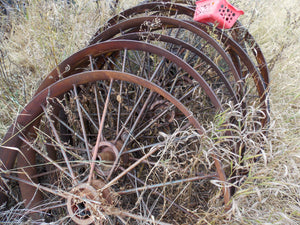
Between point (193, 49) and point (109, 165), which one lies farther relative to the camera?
point (193, 49)

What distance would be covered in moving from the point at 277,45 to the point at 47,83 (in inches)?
125

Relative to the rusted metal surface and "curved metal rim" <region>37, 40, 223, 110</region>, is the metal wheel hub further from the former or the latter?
"curved metal rim" <region>37, 40, 223, 110</region>

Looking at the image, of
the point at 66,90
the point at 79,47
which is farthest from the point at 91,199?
the point at 79,47

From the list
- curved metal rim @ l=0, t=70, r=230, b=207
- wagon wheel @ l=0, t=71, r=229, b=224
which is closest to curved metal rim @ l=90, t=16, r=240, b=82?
wagon wheel @ l=0, t=71, r=229, b=224

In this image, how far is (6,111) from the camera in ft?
8.71

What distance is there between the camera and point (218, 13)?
2297 mm

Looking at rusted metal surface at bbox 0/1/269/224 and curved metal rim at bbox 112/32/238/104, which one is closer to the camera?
rusted metal surface at bbox 0/1/269/224

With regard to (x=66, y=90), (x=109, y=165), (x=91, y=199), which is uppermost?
(x=66, y=90)

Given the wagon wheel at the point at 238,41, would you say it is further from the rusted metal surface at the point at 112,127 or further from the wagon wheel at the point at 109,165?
the wagon wheel at the point at 109,165

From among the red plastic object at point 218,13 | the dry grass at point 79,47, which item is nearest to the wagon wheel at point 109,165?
the dry grass at point 79,47

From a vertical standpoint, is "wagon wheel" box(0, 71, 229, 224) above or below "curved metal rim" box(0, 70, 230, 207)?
below

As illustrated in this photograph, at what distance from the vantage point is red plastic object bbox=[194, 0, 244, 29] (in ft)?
7.50

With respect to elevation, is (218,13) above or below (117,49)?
above

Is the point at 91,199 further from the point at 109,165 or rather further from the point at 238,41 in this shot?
the point at 238,41
